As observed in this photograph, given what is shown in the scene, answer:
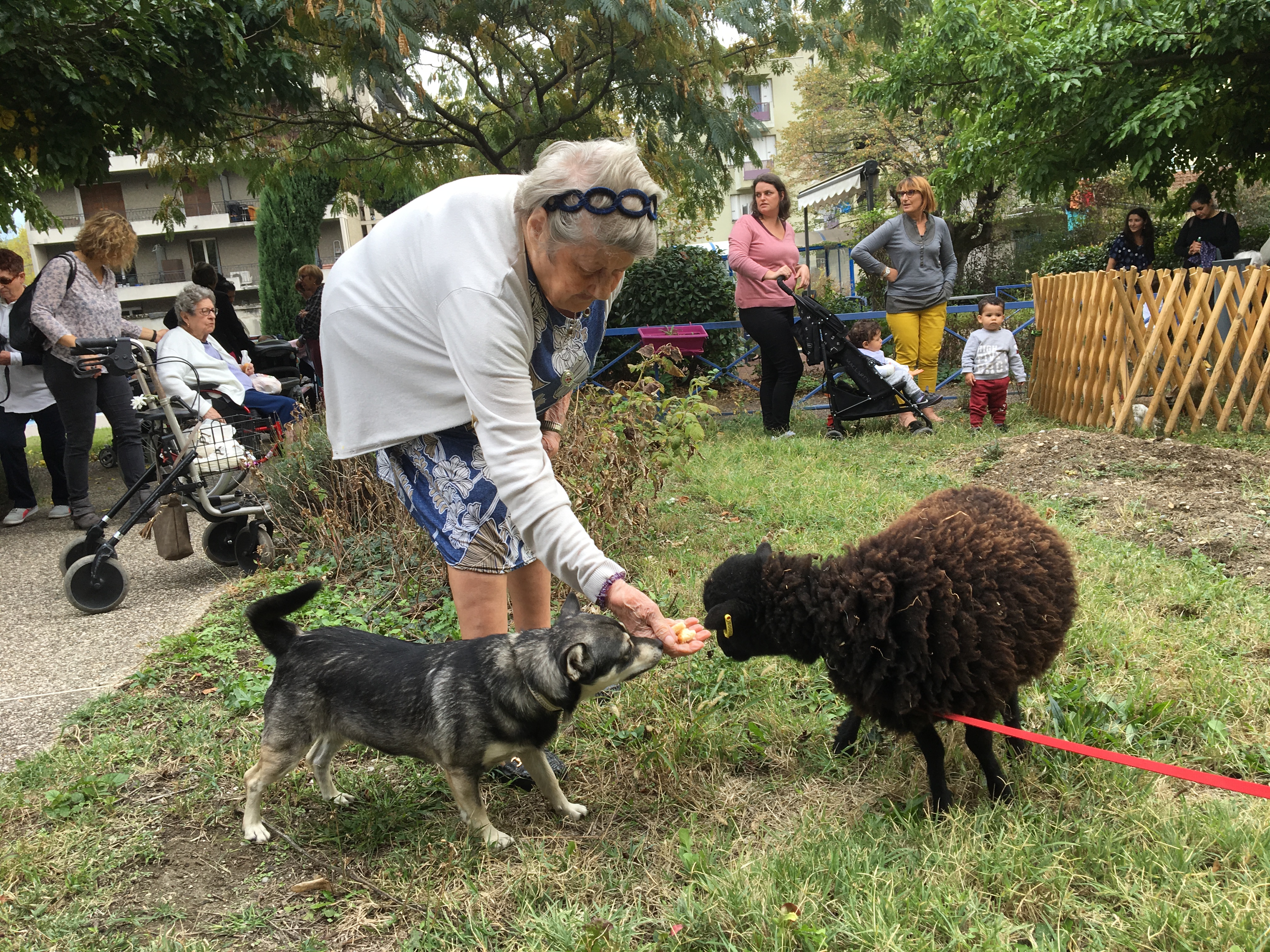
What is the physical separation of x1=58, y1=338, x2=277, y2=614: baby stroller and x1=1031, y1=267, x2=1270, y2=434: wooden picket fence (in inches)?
286

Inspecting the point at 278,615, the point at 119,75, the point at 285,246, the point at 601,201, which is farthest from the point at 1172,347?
the point at 285,246

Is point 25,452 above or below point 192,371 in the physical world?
below

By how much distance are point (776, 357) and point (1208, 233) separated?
600 centimetres

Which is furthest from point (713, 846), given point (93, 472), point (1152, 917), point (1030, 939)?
point (93, 472)

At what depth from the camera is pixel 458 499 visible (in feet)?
9.20

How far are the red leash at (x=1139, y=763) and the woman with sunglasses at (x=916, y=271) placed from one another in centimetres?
652

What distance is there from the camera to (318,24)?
278 inches

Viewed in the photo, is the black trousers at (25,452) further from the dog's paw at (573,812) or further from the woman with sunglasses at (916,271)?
the woman with sunglasses at (916,271)

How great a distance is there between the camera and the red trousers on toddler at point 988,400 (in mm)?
8695

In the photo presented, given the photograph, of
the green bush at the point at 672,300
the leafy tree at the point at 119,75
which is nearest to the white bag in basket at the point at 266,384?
the leafy tree at the point at 119,75

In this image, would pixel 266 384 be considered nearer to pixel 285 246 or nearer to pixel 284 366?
pixel 284 366

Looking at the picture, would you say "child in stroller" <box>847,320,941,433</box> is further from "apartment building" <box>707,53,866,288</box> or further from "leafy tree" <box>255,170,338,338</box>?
"leafy tree" <box>255,170,338,338</box>

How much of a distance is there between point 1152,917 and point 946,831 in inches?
23.1

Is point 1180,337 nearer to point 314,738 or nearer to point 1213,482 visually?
point 1213,482
